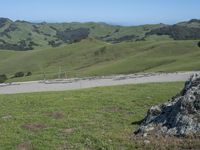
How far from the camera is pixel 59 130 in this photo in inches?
904

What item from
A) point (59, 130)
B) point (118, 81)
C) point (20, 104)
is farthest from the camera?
point (118, 81)

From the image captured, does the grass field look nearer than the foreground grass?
No

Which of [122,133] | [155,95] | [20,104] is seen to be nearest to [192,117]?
[122,133]

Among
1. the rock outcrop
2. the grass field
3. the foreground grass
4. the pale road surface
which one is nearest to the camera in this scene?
the rock outcrop

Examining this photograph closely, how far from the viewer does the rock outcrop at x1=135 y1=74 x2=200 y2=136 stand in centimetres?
2038

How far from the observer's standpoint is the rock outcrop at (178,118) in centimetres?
2038

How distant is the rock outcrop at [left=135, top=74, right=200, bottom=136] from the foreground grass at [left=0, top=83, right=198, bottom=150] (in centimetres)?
114

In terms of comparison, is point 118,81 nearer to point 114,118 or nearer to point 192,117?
point 114,118

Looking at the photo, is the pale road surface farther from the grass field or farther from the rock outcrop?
the grass field

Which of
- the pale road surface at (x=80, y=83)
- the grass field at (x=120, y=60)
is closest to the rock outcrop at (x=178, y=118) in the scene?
the pale road surface at (x=80, y=83)

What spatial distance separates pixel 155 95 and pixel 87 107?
622cm

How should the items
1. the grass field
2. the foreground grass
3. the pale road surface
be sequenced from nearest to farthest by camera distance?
the foreground grass, the pale road surface, the grass field

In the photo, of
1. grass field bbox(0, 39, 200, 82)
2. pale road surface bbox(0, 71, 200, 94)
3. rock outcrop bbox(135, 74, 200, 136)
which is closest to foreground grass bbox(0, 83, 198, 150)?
rock outcrop bbox(135, 74, 200, 136)

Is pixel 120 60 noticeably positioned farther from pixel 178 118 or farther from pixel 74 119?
pixel 178 118
